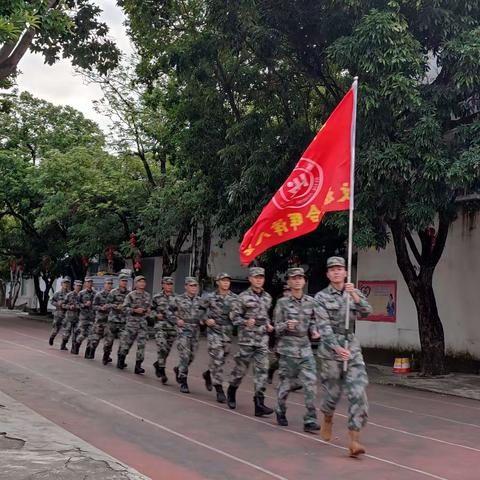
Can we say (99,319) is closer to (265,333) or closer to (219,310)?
(219,310)

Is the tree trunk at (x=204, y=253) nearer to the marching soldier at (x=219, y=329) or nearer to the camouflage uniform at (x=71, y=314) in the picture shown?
the camouflage uniform at (x=71, y=314)

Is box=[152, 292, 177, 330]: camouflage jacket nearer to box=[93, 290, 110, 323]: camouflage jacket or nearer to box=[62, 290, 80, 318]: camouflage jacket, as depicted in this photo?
box=[93, 290, 110, 323]: camouflage jacket

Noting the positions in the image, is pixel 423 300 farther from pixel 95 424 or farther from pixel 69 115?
pixel 69 115

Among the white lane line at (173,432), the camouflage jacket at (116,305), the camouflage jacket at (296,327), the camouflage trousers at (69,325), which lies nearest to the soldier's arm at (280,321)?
the camouflage jacket at (296,327)

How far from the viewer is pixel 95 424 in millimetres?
7977

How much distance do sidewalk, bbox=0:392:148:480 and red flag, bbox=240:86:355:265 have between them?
319 centimetres

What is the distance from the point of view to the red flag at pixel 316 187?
762cm

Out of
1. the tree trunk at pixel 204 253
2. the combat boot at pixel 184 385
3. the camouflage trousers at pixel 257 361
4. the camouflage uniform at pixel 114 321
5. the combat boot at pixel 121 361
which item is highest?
the tree trunk at pixel 204 253

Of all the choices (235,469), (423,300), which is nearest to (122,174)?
(423,300)

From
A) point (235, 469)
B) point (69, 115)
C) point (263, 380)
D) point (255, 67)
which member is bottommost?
point (235, 469)

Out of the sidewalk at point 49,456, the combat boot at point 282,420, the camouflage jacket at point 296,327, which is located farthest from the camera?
the combat boot at point 282,420

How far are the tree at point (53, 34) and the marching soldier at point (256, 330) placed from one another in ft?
13.2

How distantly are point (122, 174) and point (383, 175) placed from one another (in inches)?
697

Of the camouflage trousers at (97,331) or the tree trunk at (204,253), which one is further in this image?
the tree trunk at (204,253)
